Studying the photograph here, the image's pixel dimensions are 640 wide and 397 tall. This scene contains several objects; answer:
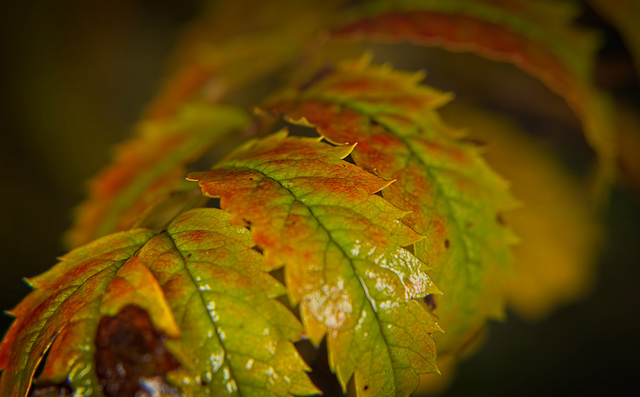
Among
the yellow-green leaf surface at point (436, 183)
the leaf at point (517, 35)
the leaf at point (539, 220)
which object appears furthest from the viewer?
the leaf at point (539, 220)

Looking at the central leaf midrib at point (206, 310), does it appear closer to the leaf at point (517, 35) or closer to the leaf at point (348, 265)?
the leaf at point (348, 265)

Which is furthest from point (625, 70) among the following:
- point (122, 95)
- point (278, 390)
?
point (122, 95)

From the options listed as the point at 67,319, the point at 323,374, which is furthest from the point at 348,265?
the point at 323,374

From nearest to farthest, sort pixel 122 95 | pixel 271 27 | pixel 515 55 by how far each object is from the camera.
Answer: pixel 515 55
pixel 271 27
pixel 122 95

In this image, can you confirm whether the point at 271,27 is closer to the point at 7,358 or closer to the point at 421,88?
the point at 421,88

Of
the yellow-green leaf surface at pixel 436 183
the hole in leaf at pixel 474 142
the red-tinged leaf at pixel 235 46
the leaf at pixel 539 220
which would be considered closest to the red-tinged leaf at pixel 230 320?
the yellow-green leaf surface at pixel 436 183

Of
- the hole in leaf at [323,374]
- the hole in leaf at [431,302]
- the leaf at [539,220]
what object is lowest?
the leaf at [539,220]
